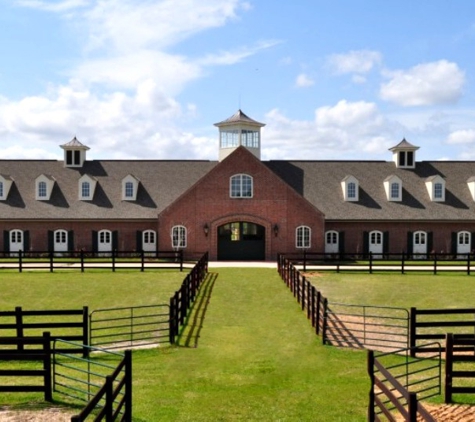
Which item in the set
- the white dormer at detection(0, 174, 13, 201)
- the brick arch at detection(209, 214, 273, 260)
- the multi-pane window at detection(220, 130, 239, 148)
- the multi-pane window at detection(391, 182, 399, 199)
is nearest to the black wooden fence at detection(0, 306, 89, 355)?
the brick arch at detection(209, 214, 273, 260)

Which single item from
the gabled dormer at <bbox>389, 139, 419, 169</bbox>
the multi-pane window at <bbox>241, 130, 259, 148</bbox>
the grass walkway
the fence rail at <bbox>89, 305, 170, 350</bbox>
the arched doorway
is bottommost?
the grass walkway

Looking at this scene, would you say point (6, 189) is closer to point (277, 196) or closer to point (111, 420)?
point (277, 196)

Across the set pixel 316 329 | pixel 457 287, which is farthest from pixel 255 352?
pixel 457 287

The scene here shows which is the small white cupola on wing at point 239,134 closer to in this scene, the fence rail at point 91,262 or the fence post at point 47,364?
the fence rail at point 91,262

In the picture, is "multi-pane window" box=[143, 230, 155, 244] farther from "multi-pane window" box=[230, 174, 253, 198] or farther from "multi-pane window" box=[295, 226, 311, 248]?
"multi-pane window" box=[295, 226, 311, 248]

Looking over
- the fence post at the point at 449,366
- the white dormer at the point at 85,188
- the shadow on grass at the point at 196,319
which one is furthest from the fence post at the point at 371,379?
the white dormer at the point at 85,188

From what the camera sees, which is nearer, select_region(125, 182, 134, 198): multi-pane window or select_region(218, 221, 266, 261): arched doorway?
select_region(218, 221, 266, 261): arched doorway

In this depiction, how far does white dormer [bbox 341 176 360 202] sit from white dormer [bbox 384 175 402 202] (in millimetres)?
2449

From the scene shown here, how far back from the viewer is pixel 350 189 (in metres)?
41.5

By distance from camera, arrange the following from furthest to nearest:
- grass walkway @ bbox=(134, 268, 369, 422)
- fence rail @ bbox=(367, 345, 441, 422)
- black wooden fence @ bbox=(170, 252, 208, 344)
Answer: black wooden fence @ bbox=(170, 252, 208, 344) → grass walkway @ bbox=(134, 268, 369, 422) → fence rail @ bbox=(367, 345, 441, 422)

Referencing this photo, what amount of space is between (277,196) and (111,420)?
1256 inches

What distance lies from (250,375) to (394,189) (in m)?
33.4

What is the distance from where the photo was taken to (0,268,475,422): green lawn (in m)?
9.29

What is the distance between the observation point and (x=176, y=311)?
14.6 m
